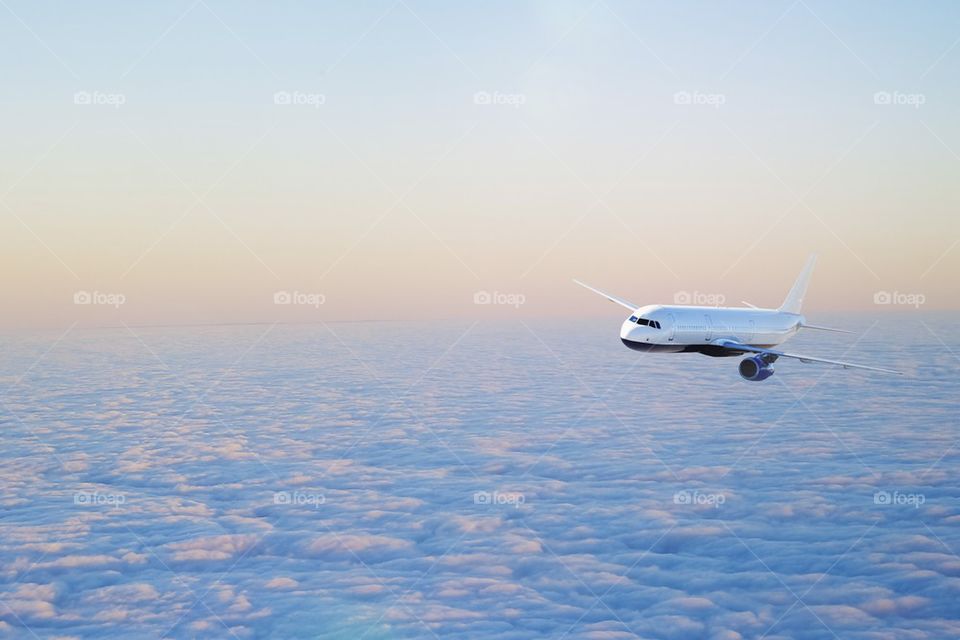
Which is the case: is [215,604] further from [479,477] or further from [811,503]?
[811,503]

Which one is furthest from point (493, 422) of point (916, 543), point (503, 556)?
point (916, 543)

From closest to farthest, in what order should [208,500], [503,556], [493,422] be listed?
[503,556] → [208,500] → [493,422]

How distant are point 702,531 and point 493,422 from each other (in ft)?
152

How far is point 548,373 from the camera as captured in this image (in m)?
173

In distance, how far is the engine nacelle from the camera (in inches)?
1930

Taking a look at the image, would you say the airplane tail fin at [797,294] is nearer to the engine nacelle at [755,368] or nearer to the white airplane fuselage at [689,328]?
the white airplane fuselage at [689,328]

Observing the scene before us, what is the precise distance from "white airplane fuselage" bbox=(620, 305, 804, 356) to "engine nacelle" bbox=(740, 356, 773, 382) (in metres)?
4.42

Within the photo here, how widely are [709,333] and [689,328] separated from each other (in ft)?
7.07

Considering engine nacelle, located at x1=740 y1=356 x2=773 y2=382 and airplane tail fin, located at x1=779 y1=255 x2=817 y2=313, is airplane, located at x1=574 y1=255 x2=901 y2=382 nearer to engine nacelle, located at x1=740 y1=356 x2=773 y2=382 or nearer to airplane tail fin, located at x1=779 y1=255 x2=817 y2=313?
engine nacelle, located at x1=740 y1=356 x2=773 y2=382

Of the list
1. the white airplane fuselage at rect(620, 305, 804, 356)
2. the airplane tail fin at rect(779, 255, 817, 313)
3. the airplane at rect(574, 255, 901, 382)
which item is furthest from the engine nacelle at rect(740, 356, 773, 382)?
the airplane tail fin at rect(779, 255, 817, 313)

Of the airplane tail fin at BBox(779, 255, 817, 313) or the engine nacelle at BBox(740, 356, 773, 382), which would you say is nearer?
the engine nacelle at BBox(740, 356, 773, 382)

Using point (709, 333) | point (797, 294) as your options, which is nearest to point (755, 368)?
point (709, 333)

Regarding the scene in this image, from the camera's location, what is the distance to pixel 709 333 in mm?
53531

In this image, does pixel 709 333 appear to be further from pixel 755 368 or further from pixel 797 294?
pixel 797 294
